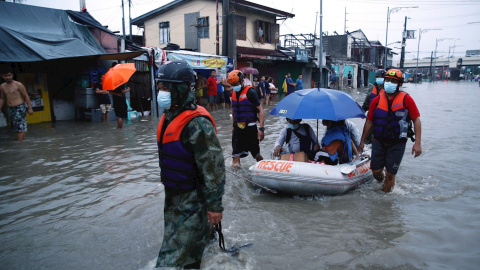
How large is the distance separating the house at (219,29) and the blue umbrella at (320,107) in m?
15.5

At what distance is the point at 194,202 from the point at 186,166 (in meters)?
0.30

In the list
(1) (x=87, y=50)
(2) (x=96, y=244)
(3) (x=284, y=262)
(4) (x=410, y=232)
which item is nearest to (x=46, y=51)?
(1) (x=87, y=50)

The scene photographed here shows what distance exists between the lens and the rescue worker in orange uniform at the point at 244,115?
6.12 metres

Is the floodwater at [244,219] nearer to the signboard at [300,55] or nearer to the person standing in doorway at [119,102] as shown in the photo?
the person standing in doorway at [119,102]

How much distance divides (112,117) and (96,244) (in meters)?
10.2

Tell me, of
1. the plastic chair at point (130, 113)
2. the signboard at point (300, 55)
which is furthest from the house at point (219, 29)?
the plastic chair at point (130, 113)

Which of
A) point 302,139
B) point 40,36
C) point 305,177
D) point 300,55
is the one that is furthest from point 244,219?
point 300,55

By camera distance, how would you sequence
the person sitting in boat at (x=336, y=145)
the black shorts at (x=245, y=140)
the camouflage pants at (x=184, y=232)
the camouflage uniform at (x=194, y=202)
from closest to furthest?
1. the camouflage uniform at (x=194, y=202)
2. the camouflage pants at (x=184, y=232)
3. the person sitting in boat at (x=336, y=145)
4. the black shorts at (x=245, y=140)

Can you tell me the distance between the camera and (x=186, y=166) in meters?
2.71

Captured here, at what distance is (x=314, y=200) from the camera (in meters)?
5.38

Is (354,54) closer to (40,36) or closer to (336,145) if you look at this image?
A: (40,36)

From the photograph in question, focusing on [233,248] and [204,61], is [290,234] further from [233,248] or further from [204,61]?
[204,61]

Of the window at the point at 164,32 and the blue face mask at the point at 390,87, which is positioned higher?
the window at the point at 164,32

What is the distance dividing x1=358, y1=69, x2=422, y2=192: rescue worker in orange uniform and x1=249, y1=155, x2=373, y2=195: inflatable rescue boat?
0.48m
